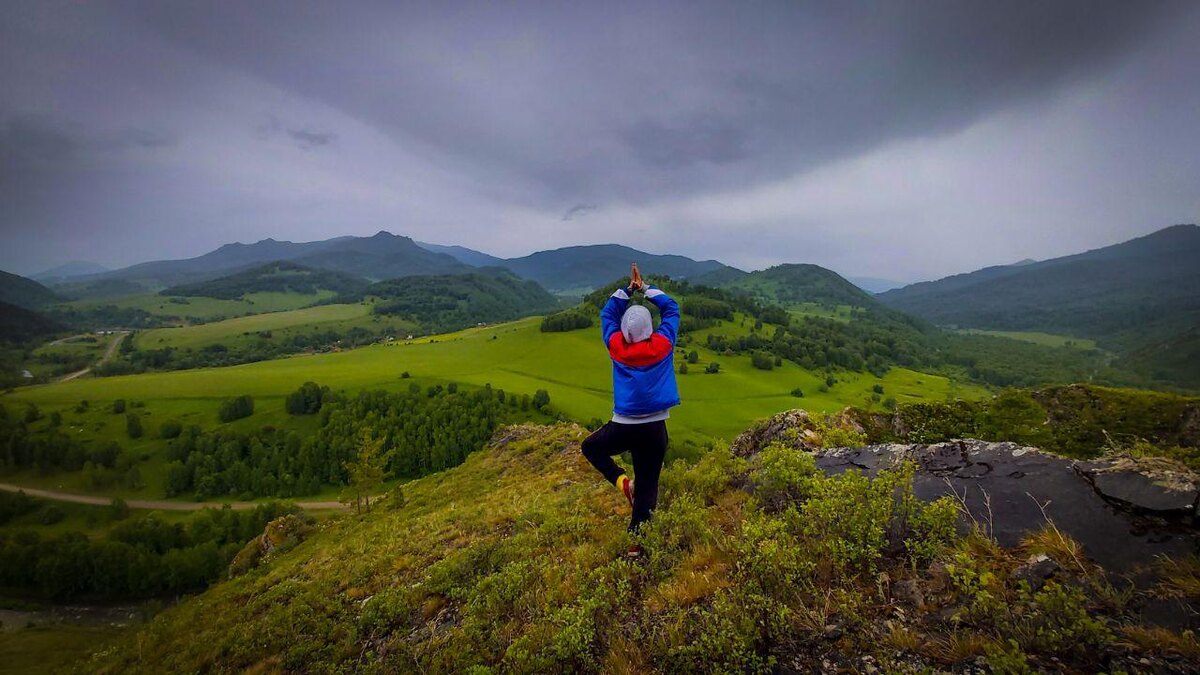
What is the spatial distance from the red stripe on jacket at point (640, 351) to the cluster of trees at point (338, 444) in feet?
305

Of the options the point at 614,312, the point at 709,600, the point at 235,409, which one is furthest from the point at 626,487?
the point at 235,409

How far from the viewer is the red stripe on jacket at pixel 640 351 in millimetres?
7051

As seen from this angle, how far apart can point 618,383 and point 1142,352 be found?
998 feet

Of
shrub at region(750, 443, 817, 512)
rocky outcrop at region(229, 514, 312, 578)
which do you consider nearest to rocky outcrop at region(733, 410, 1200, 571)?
shrub at region(750, 443, 817, 512)

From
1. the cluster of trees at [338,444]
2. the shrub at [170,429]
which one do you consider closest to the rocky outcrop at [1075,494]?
the cluster of trees at [338,444]

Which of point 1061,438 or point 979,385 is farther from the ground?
point 1061,438

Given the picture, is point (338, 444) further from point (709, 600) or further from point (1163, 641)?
point (1163, 641)

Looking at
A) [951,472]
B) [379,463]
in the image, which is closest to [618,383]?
[951,472]

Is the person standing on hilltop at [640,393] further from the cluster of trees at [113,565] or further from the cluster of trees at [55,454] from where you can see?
the cluster of trees at [55,454]

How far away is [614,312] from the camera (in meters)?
8.01

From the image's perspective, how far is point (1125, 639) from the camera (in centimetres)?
336

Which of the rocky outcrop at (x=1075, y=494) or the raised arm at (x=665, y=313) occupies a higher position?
the raised arm at (x=665, y=313)

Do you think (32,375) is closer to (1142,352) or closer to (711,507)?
(711,507)

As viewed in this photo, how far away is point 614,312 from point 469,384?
11307 cm
